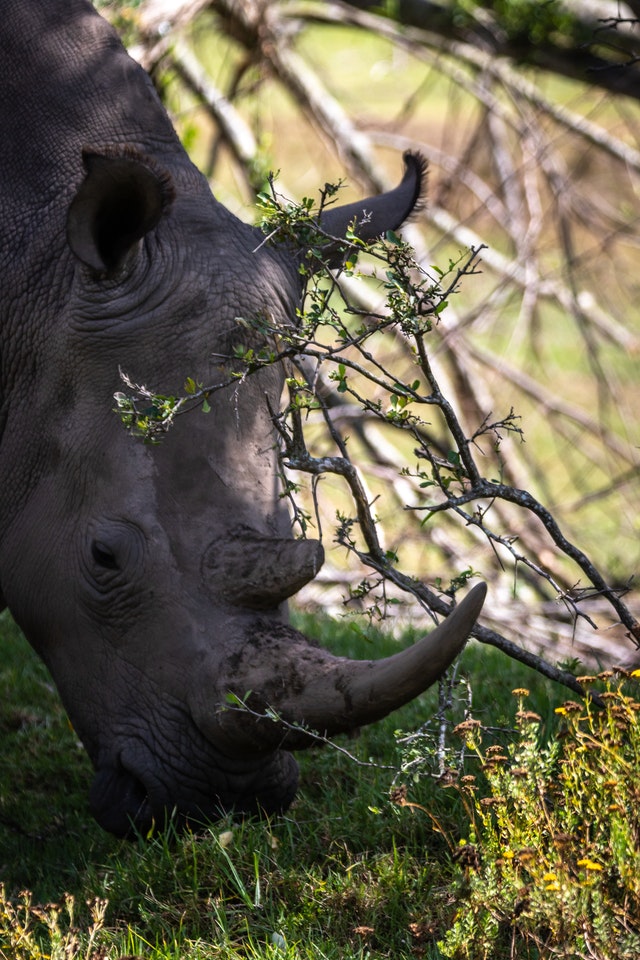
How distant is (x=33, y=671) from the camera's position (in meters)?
6.23

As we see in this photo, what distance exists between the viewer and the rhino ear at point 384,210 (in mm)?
4957

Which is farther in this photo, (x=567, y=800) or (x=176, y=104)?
(x=176, y=104)

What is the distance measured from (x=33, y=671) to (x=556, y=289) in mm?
4630

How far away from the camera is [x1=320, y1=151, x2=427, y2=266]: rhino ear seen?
4.96 metres

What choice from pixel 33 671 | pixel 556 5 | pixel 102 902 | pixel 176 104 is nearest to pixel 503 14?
pixel 556 5

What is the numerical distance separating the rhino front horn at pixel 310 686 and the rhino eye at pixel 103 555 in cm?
59

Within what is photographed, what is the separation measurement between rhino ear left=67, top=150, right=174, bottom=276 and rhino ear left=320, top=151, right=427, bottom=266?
0.79 m

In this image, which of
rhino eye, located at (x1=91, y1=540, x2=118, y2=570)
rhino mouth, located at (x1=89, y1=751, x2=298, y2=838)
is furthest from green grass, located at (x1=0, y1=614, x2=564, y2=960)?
rhino eye, located at (x1=91, y1=540, x2=118, y2=570)

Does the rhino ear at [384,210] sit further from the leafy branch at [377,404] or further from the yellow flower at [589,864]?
the yellow flower at [589,864]

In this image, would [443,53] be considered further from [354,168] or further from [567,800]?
[567,800]

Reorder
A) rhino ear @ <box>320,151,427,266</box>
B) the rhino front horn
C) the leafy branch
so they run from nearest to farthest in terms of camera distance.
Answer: the rhino front horn → the leafy branch → rhino ear @ <box>320,151,427,266</box>

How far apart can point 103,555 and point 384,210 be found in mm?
1772

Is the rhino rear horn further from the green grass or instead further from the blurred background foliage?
the blurred background foliage

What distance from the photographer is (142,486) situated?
4168mm
